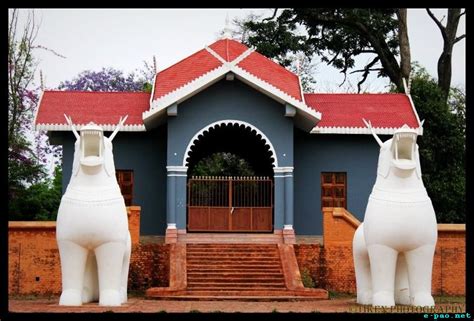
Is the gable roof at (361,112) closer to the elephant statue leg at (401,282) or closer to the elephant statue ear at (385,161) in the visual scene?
the elephant statue ear at (385,161)

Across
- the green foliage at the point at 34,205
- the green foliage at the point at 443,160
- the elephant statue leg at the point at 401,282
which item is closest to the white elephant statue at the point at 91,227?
the elephant statue leg at the point at 401,282

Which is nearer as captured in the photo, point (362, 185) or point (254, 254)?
point (254, 254)

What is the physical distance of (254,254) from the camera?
22.7 m

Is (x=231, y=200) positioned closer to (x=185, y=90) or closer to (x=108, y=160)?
(x=185, y=90)

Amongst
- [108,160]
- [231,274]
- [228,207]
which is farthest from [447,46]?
[108,160]

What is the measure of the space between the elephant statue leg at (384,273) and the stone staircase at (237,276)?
3.27 metres

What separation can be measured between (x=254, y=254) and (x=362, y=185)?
5.63 m

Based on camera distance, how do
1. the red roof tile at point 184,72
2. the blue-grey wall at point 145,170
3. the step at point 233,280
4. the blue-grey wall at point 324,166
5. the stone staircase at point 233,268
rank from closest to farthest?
the stone staircase at point 233,268 < the step at point 233,280 < the red roof tile at point 184,72 < the blue-grey wall at point 145,170 < the blue-grey wall at point 324,166

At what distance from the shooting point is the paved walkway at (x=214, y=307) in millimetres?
16875

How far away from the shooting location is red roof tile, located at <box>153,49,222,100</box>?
26.0 m

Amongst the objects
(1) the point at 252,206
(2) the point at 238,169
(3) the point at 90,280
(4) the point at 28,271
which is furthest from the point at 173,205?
(2) the point at 238,169

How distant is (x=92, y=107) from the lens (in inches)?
1071

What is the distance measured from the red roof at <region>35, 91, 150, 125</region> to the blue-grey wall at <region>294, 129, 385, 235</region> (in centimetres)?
474

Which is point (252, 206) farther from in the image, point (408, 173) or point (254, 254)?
point (408, 173)
